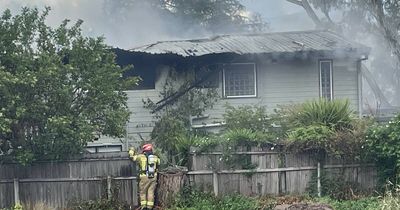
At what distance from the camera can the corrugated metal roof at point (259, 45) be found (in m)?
18.3

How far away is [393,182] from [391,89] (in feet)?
101

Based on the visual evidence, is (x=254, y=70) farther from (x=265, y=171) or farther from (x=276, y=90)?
(x=265, y=171)

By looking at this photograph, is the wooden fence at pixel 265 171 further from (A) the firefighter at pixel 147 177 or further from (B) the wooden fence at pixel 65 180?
(B) the wooden fence at pixel 65 180

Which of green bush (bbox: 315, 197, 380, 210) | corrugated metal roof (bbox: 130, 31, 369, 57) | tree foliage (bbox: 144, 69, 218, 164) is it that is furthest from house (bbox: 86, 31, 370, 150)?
green bush (bbox: 315, 197, 380, 210)

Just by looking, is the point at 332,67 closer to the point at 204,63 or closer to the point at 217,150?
the point at 204,63

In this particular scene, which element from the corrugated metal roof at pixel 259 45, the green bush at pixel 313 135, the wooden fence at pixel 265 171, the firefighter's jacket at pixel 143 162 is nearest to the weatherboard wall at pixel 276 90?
the corrugated metal roof at pixel 259 45

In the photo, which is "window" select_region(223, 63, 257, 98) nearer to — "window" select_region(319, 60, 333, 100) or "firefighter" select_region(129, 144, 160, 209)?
"window" select_region(319, 60, 333, 100)

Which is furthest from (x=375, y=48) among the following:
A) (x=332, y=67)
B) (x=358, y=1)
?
(x=332, y=67)

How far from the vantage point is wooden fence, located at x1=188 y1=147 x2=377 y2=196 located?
13.8 metres

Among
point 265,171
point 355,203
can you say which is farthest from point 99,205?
point 355,203

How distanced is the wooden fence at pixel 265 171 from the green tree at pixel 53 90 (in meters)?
2.19

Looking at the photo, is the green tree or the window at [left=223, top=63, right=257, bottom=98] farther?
the window at [left=223, top=63, right=257, bottom=98]

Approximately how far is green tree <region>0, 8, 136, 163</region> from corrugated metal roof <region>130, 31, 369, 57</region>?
409 cm

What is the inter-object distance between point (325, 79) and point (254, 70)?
2.34m
